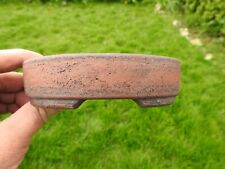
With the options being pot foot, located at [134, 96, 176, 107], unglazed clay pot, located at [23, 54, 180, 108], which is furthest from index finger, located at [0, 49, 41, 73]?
pot foot, located at [134, 96, 176, 107]

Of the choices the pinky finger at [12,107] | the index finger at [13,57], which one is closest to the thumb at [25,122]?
the index finger at [13,57]

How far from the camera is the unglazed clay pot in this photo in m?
1.57

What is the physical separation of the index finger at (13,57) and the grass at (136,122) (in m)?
0.99

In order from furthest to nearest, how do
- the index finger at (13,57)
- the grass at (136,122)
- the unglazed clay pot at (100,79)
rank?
the grass at (136,122) → the index finger at (13,57) → the unglazed clay pot at (100,79)

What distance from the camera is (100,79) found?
157 cm

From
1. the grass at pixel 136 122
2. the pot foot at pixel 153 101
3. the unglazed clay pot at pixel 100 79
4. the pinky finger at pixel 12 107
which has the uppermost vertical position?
the unglazed clay pot at pixel 100 79

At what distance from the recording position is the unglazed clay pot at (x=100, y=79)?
1.57 meters

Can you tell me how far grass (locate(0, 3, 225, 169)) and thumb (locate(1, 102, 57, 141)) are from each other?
1.07 m

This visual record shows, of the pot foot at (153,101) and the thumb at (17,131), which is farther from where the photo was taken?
the thumb at (17,131)

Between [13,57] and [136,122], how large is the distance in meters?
1.40

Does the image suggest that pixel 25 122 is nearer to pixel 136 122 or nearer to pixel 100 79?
pixel 100 79

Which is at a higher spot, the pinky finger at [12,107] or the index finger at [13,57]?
the index finger at [13,57]

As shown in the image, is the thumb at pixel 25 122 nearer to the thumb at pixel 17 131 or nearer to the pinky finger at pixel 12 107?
the thumb at pixel 17 131

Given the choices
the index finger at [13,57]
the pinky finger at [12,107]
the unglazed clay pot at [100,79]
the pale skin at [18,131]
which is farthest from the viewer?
the pinky finger at [12,107]
